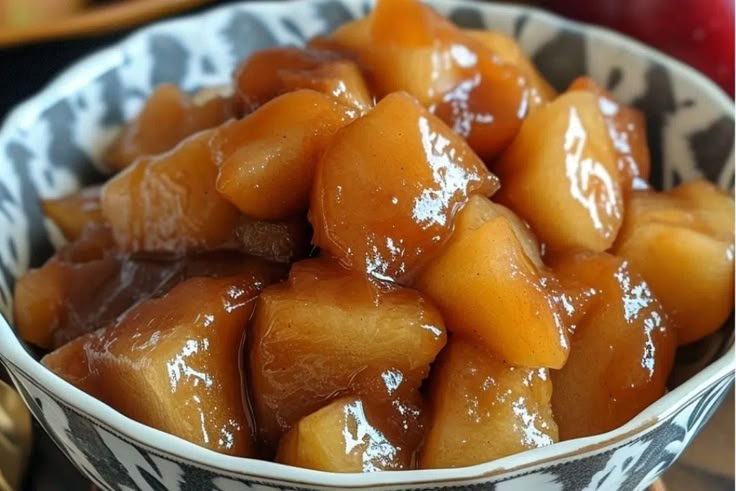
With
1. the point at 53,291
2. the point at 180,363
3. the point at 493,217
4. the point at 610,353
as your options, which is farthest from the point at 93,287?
the point at 610,353

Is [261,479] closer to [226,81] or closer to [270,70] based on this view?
[270,70]

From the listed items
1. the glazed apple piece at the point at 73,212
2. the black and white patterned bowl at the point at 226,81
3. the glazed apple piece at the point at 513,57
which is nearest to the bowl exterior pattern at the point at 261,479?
the black and white patterned bowl at the point at 226,81

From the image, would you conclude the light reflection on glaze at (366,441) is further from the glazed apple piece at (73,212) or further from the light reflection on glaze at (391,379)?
the glazed apple piece at (73,212)

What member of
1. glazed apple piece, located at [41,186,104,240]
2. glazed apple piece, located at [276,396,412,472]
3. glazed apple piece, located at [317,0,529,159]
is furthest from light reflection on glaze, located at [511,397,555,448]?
glazed apple piece, located at [41,186,104,240]

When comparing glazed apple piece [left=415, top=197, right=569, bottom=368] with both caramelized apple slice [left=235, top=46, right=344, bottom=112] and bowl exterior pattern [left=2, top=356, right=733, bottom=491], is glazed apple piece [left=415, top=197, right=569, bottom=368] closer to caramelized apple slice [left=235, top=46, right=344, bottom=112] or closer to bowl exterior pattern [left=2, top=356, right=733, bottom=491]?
bowl exterior pattern [left=2, top=356, right=733, bottom=491]

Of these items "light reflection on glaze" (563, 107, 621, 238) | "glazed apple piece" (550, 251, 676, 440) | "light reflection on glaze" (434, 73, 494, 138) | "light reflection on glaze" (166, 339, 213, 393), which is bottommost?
"glazed apple piece" (550, 251, 676, 440)

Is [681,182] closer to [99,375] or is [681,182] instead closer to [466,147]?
[466,147]
